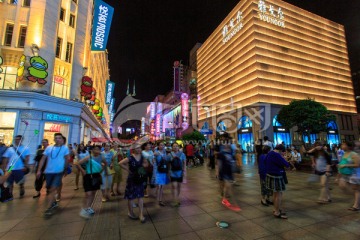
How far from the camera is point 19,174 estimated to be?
6.38m

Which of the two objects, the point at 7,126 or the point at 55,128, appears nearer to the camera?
the point at 7,126

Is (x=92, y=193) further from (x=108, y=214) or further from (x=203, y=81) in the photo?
(x=203, y=81)

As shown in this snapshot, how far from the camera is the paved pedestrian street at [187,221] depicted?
3934 millimetres

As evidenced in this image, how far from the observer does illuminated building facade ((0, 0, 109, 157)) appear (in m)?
15.3

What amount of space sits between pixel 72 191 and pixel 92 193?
356 cm

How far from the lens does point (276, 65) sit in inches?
1742

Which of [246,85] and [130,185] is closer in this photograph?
[130,185]

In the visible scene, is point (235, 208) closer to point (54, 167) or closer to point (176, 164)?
point (176, 164)

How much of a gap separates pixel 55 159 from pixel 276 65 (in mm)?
49330

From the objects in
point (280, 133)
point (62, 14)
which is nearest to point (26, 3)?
point (62, 14)

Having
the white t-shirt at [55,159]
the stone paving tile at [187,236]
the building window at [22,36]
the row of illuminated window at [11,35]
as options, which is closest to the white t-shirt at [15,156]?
the white t-shirt at [55,159]

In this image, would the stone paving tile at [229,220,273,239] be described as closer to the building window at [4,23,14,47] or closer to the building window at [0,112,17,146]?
the building window at [0,112,17,146]

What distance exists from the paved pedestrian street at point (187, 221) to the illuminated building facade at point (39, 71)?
39.1 feet

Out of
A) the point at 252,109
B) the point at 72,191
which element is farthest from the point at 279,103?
the point at 72,191
